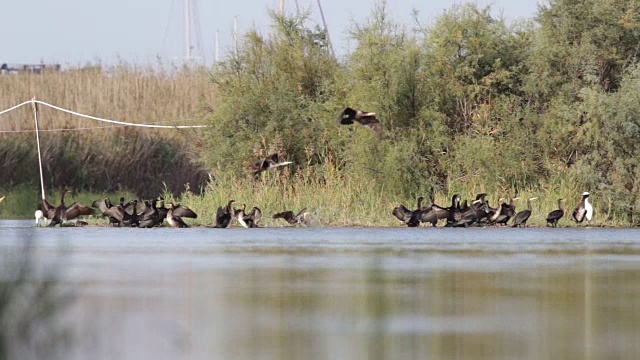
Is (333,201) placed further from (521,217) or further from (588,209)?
(588,209)

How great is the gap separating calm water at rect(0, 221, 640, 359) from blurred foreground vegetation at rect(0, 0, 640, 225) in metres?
5.42

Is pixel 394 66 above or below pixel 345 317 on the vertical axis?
above

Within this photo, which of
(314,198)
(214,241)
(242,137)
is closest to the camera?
(214,241)

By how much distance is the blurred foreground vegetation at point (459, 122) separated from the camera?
27141mm

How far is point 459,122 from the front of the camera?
94.9ft

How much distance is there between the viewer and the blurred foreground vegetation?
89.0 feet

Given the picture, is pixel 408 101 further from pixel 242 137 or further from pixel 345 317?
pixel 345 317

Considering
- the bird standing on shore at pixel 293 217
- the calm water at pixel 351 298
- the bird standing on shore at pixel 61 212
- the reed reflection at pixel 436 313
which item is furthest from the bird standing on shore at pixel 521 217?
the reed reflection at pixel 436 313

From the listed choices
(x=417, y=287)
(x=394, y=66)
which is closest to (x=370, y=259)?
(x=417, y=287)

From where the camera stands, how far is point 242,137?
30.3m

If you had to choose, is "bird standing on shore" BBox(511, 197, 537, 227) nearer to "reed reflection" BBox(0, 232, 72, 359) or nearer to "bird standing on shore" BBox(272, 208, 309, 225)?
"bird standing on shore" BBox(272, 208, 309, 225)

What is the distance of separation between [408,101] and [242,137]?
370 centimetres

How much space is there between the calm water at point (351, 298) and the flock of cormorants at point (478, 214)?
10.5 feet

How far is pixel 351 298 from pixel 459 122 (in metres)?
16.6
